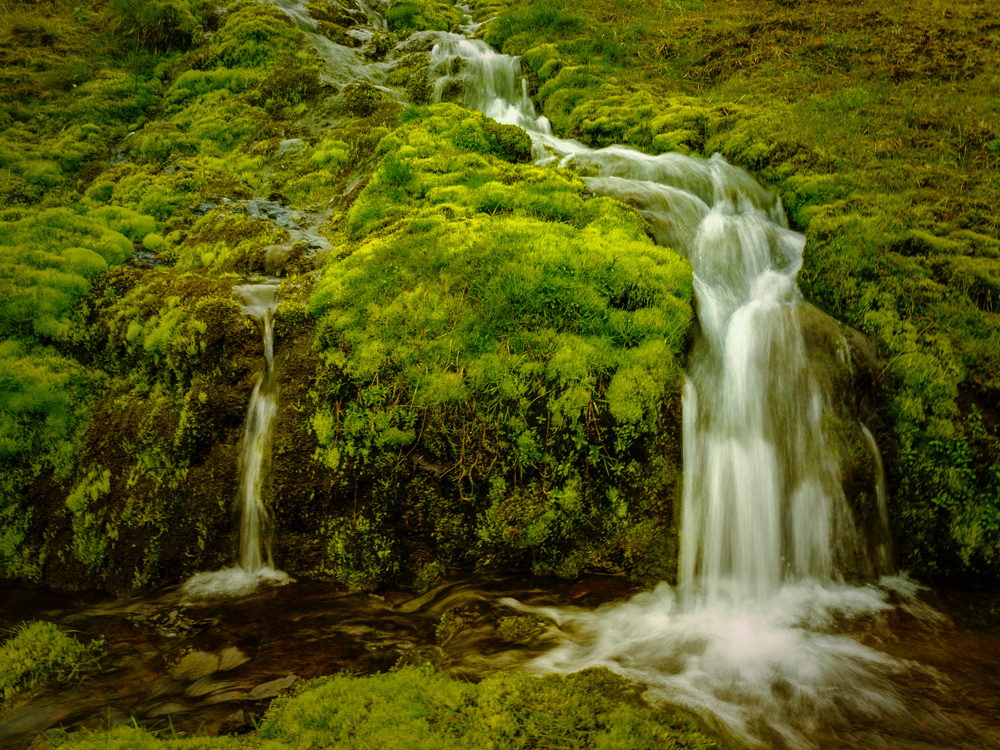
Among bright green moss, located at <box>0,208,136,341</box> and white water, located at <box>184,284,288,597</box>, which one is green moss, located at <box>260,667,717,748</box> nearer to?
white water, located at <box>184,284,288,597</box>

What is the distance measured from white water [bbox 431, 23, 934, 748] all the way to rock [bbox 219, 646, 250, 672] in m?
2.09

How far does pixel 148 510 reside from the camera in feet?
16.7

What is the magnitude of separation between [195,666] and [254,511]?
149 centimetres

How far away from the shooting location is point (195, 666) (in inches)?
149

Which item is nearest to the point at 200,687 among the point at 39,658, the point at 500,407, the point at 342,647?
the point at 342,647

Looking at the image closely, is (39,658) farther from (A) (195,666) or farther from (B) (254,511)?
(B) (254,511)

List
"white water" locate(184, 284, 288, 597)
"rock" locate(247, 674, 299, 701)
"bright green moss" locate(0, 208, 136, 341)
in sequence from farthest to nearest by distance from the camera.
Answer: "bright green moss" locate(0, 208, 136, 341)
"white water" locate(184, 284, 288, 597)
"rock" locate(247, 674, 299, 701)

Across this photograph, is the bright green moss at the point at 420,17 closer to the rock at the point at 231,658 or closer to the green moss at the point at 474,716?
the rock at the point at 231,658

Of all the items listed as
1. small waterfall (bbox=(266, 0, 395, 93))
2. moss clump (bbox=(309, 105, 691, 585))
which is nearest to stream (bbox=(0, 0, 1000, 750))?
moss clump (bbox=(309, 105, 691, 585))

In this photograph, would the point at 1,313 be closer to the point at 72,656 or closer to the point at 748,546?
the point at 72,656

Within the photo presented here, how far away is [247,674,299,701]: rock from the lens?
129 inches

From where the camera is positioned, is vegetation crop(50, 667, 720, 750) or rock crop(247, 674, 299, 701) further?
rock crop(247, 674, 299, 701)

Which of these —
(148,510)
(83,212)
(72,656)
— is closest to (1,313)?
(83,212)

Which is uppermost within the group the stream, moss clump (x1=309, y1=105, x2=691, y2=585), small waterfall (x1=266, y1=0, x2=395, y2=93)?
small waterfall (x1=266, y1=0, x2=395, y2=93)
